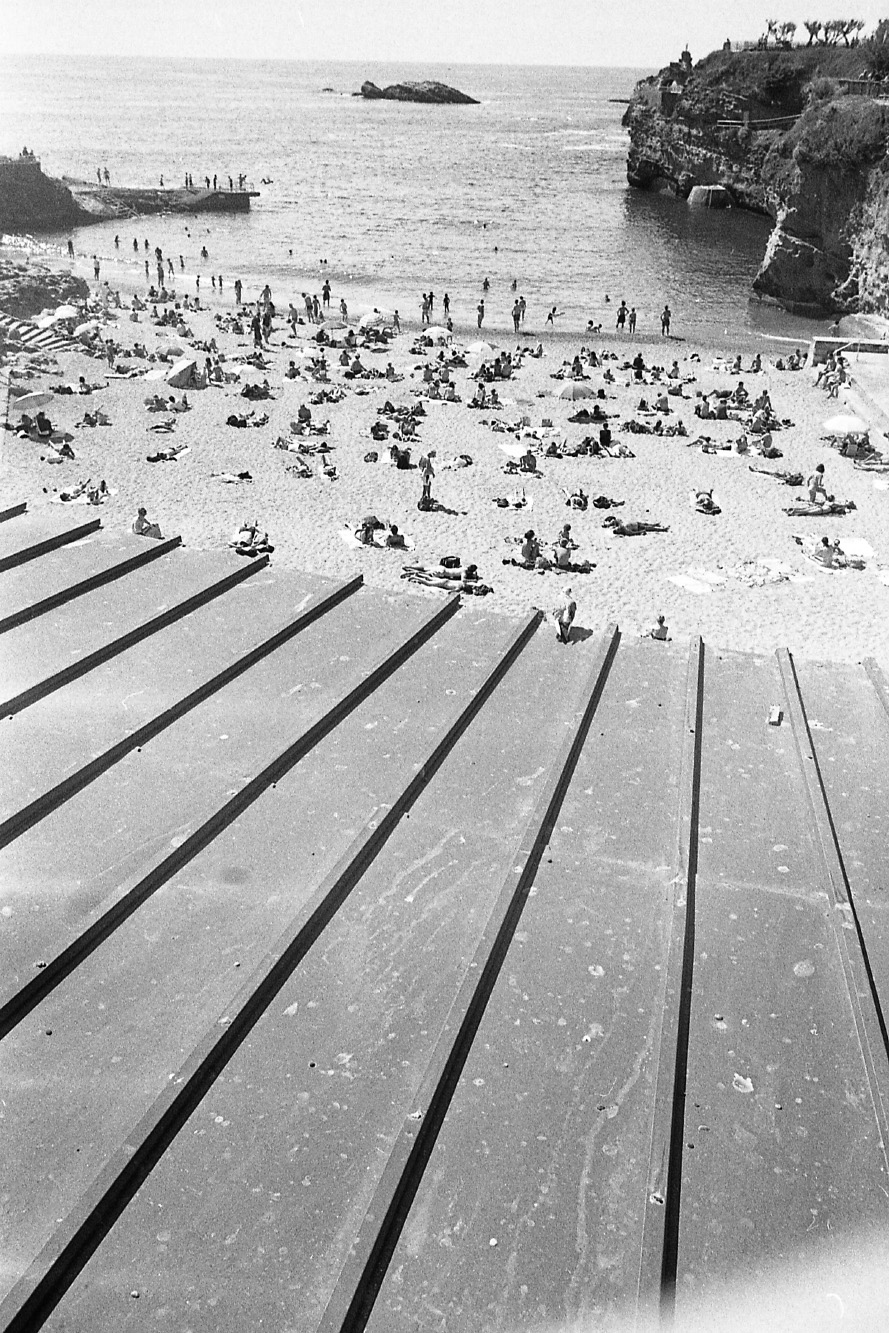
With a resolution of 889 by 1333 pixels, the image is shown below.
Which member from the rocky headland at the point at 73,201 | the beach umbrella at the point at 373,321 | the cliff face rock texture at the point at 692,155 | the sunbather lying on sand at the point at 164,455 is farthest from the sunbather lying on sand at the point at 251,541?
the cliff face rock texture at the point at 692,155

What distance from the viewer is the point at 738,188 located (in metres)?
84.5

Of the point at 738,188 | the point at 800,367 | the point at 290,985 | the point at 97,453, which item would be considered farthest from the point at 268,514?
the point at 738,188

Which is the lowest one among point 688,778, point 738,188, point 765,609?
point 765,609

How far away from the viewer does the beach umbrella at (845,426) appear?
28875 millimetres

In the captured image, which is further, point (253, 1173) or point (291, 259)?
point (291, 259)

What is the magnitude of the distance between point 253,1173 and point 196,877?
2.59 metres

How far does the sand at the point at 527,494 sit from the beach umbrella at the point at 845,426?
0.68 m

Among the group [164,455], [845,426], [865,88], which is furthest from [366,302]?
[865,88]

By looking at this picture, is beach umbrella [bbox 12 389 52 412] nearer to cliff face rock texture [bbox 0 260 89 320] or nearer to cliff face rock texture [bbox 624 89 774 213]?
cliff face rock texture [bbox 0 260 89 320]

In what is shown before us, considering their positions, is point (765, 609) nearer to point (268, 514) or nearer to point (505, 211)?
point (268, 514)

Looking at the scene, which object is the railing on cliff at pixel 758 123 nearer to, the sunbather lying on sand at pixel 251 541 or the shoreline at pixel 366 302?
the shoreline at pixel 366 302

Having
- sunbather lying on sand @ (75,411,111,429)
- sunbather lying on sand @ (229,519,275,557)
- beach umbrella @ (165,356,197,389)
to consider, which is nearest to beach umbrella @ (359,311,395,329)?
beach umbrella @ (165,356,197,389)

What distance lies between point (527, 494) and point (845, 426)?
33.6ft

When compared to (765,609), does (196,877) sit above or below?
above
